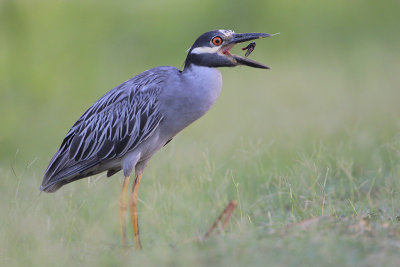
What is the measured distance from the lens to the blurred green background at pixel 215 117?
5.53 m

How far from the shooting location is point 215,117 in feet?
38.4

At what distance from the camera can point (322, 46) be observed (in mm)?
15000

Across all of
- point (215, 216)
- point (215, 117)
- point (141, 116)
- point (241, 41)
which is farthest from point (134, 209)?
point (215, 117)

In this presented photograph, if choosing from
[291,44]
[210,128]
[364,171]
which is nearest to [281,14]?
[291,44]

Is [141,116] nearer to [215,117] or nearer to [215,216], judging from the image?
[215,216]

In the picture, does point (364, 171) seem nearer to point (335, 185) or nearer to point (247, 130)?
point (335, 185)

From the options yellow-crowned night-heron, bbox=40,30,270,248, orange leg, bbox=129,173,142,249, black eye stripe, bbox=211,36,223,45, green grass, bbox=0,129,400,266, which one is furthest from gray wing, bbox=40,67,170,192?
black eye stripe, bbox=211,36,223,45

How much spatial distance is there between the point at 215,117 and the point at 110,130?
5.69m

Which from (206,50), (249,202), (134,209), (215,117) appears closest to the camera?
(206,50)

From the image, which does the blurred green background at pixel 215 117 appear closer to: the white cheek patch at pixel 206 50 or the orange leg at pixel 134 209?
the orange leg at pixel 134 209

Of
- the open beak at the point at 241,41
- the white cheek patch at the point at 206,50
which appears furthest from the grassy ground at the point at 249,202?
the white cheek patch at the point at 206,50

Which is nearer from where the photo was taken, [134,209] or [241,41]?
[241,41]

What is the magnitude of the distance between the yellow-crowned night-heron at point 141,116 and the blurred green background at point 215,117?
1.04 feet

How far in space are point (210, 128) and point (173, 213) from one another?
502cm
